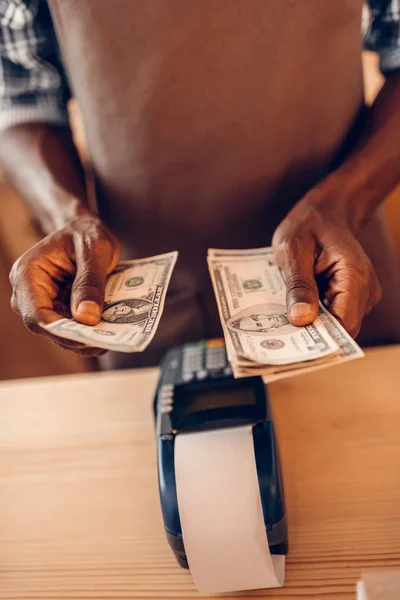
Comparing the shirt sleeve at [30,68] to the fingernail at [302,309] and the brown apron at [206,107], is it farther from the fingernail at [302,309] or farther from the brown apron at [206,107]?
the fingernail at [302,309]

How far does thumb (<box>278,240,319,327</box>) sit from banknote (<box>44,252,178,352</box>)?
0.61 feet

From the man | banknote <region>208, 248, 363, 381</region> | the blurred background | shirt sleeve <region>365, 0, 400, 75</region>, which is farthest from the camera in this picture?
the blurred background

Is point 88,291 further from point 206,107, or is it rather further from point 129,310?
point 206,107

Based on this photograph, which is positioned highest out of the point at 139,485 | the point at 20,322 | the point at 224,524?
the point at 224,524

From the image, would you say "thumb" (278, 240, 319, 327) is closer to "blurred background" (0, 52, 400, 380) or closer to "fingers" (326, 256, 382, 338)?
"fingers" (326, 256, 382, 338)

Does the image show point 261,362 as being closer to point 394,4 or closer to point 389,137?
point 389,137

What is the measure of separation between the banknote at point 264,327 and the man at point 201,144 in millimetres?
35

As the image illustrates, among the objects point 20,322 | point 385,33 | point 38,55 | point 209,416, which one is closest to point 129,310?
point 209,416

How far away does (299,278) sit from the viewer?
715 mm

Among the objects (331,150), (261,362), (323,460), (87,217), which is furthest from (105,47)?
(323,460)

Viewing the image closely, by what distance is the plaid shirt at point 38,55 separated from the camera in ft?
3.11

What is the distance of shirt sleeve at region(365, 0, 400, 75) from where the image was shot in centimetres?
93

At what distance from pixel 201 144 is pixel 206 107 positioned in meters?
0.06

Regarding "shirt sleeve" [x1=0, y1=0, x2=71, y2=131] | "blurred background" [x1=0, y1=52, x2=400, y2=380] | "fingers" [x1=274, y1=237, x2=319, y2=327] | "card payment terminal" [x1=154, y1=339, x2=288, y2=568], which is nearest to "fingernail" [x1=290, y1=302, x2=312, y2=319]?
"fingers" [x1=274, y1=237, x2=319, y2=327]
